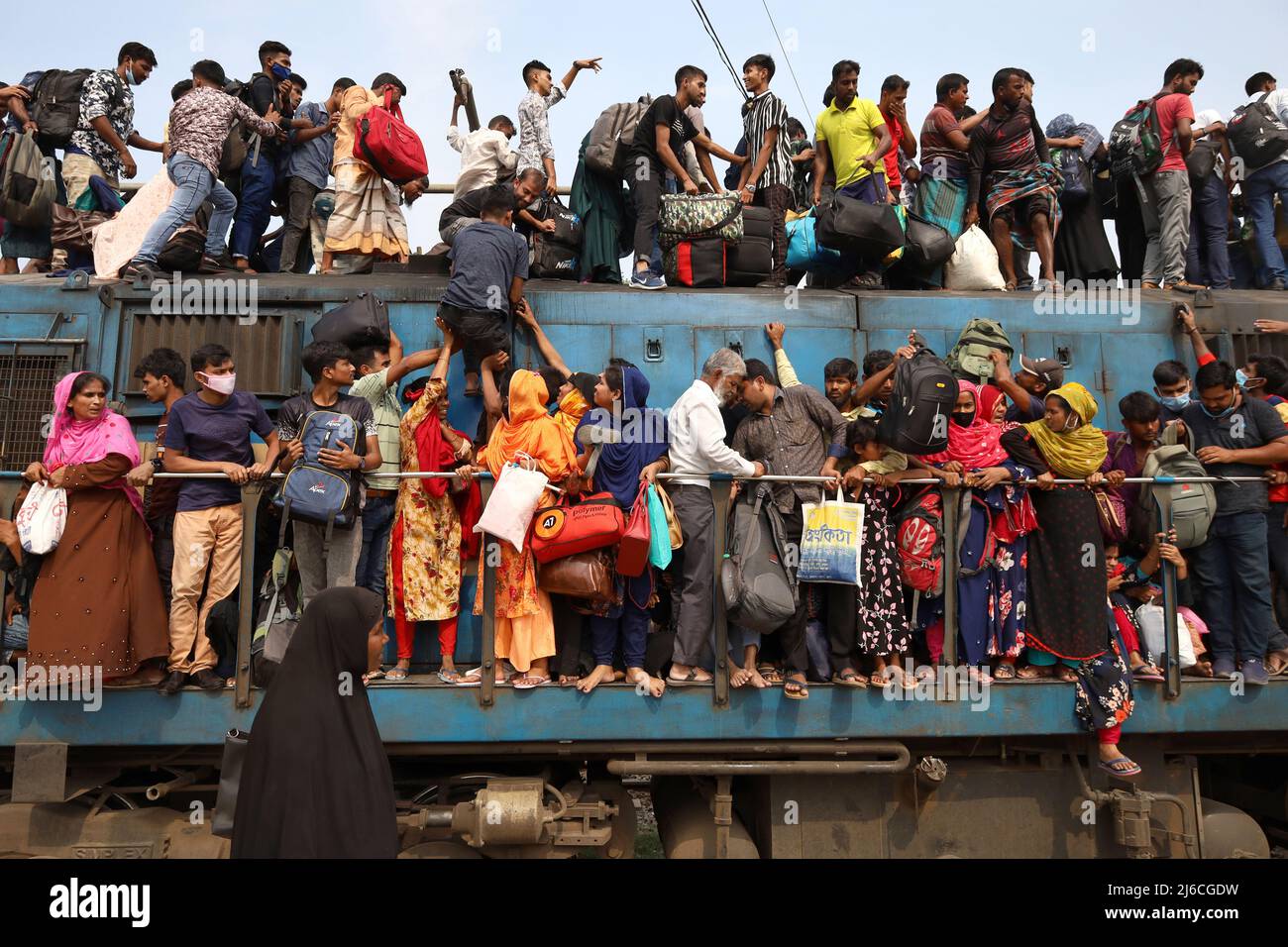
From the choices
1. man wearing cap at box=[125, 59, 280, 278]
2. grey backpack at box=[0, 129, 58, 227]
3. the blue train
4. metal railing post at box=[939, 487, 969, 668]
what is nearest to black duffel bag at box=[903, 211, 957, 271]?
metal railing post at box=[939, 487, 969, 668]

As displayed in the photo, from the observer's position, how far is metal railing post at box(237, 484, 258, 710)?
13.9 ft

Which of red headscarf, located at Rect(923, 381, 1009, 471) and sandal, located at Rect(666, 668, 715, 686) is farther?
red headscarf, located at Rect(923, 381, 1009, 471)

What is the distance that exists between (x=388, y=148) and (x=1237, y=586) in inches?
229

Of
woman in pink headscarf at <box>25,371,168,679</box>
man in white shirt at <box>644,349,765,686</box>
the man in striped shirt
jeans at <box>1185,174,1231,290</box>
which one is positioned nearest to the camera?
woman in pink headscarf at <box>25,371,168,679</box>

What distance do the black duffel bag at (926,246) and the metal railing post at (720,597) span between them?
264 cm

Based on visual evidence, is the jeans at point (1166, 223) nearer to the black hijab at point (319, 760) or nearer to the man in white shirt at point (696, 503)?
the man in white shirt at point (696, 503)

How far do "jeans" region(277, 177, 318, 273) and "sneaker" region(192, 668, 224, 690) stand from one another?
3.34 meters

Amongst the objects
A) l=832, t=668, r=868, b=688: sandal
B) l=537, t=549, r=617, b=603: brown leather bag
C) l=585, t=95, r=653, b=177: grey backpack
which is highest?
l=585, t=95, r=653, b=177: grey backpack

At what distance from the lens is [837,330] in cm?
567

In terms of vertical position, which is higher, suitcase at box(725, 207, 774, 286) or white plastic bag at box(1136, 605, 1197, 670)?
suitcase at box(725, 207, 774, 286)

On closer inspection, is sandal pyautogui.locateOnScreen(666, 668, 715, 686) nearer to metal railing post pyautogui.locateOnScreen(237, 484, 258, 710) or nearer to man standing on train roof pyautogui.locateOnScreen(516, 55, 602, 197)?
metal railing post pyautogui.locateOnScreen(237, 484, 258, 710)

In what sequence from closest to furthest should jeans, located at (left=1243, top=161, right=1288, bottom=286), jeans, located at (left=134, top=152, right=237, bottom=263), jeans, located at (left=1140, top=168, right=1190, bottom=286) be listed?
jeans, located at (left=134, top=152, right=237, bottom=263) < jeans, located at (left=1140, top=168, right=1190, bottom=286) < jeans, located at (left=1243, top=161, right=1288, bottom=286)

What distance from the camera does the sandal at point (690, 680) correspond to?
444 centimetres
